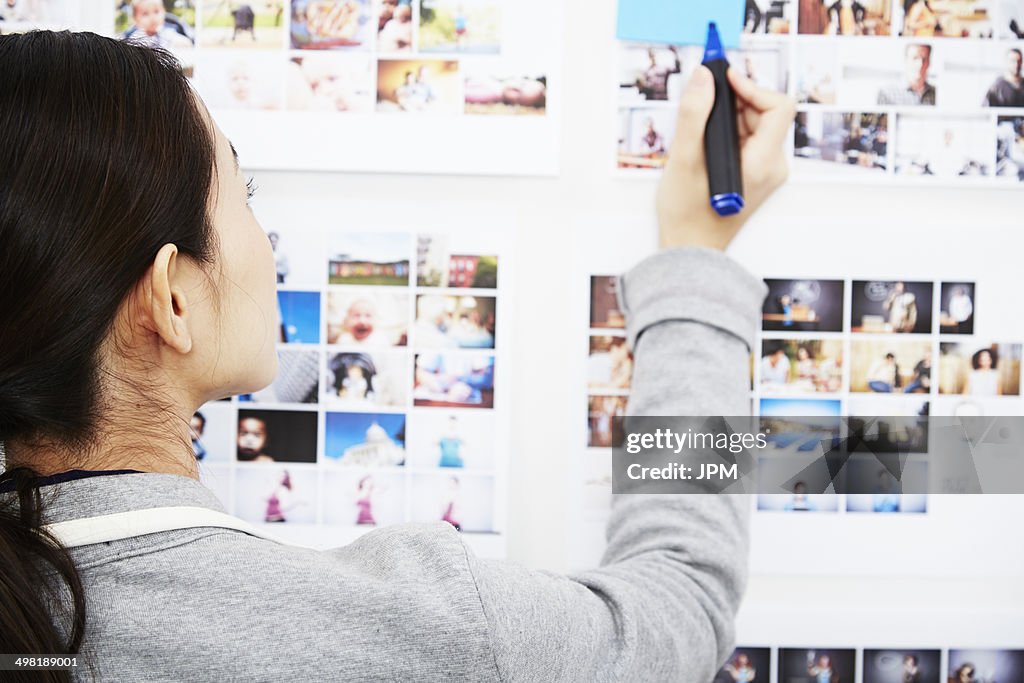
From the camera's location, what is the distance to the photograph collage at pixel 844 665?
666 millimetres

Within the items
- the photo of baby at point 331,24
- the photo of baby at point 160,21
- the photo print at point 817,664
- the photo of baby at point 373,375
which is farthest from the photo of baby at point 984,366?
the photo of baby at point 160,21

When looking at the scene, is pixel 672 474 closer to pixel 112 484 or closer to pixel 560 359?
pixel 560 359

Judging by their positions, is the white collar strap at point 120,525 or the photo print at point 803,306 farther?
the photo print at point 803,306

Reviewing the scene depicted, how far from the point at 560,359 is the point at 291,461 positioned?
0.25m

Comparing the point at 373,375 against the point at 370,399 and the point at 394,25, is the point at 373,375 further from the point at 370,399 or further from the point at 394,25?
the point at 394,25

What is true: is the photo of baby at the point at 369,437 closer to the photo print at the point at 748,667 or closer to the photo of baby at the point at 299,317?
the photo of baby at the point at 299,317

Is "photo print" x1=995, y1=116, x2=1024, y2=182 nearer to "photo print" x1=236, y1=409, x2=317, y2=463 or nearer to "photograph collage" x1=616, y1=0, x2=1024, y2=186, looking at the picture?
"photograph collage" x1=616, y1=0, x2=1024, y2=186

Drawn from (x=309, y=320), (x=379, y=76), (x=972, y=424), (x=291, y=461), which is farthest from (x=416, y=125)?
(x=972, y=424)

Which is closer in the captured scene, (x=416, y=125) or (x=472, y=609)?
(x=472, y=609)

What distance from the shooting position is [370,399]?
659mm

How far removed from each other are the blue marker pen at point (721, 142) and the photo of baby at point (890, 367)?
0.56 feet

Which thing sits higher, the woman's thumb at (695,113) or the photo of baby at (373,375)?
the woman's thumb at (695,113)

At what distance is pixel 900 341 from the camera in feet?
2.14

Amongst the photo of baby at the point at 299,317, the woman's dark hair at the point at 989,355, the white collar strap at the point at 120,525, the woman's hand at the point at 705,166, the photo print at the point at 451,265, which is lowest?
the white collar strap at the point at 120,525
